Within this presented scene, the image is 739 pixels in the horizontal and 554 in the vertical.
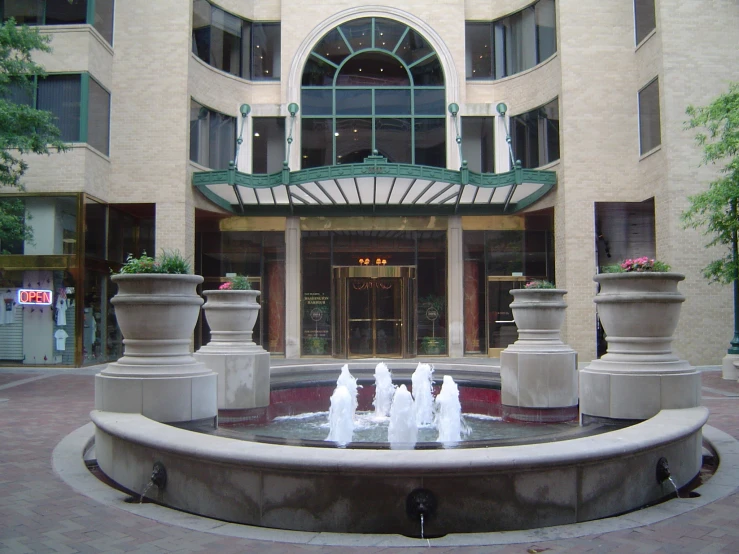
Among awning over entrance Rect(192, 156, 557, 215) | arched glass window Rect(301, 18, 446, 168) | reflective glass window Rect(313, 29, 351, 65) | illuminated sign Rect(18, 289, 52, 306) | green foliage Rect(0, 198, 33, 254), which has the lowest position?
illuminated sign Rect(18, 289, 52, 306)

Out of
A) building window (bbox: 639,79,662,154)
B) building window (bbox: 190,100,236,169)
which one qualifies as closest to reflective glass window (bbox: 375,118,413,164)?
building window (bbox: 190,100,236,169)

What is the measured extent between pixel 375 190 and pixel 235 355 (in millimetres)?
12466

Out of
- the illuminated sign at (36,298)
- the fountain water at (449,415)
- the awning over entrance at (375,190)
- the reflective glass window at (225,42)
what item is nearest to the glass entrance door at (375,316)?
the awning over entrance at (375,190)

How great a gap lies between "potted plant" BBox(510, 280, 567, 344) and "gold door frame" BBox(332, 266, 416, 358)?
1372 centimetres

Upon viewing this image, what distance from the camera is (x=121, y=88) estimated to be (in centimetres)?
2144

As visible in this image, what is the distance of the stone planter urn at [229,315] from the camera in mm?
10328

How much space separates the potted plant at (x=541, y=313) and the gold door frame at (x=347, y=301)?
13722mm

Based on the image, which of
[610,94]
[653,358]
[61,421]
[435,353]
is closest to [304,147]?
[435,353]

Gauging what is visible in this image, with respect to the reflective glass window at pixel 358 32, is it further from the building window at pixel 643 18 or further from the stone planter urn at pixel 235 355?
the stone planter urn at pixel 235 355

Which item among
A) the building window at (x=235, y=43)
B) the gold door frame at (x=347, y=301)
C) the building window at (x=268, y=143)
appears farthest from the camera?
the building window at (x=268, y=143)

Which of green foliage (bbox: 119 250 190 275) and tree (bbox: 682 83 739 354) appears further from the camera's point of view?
tree (bbox: 682 83 739 354)

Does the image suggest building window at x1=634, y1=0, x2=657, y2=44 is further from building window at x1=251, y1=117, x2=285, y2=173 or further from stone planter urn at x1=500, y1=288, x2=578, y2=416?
stone planter urn at x1=500, y1=288, x2=578, y2=416

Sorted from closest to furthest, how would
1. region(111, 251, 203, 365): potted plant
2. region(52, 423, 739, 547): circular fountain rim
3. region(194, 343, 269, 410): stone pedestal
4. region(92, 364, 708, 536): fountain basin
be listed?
region(52, 423, 739, 547): circular fountain rim → region(92, 364, 708, 536): fountain basin → region(111, 251, 203, 365): potted plant → region(194, 343, 269, 410): stone pedestal

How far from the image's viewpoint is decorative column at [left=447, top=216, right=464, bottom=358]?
2406 centimetres
